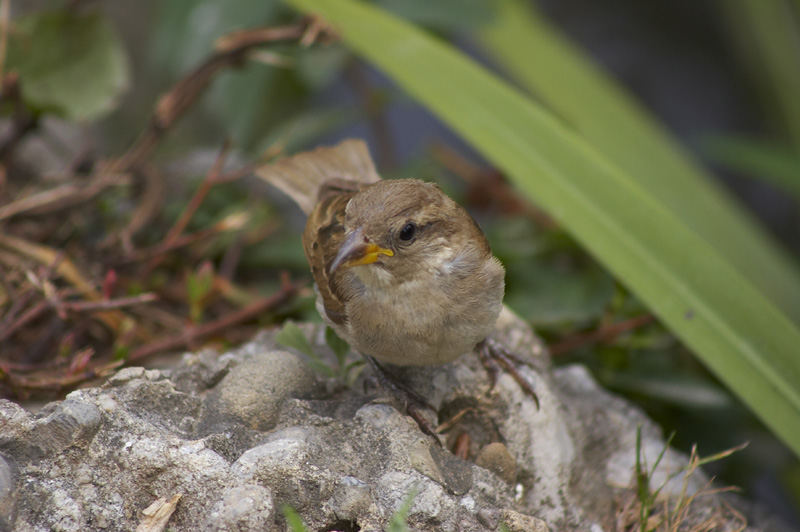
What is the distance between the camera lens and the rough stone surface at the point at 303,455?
5.35 ft

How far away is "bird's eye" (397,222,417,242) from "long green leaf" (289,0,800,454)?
2.26 ft

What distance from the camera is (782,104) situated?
4.80 m

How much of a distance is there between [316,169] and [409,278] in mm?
700

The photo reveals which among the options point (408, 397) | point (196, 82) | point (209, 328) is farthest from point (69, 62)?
point (408, 397)

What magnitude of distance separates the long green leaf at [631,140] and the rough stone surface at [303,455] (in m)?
1.40

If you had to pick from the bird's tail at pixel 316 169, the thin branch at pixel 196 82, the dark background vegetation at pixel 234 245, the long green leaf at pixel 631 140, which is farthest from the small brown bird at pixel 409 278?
the long green leaf at pixel 631 140

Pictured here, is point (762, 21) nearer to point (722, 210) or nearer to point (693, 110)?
point (693, 110)

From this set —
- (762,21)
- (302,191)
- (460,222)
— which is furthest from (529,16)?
(460,222)

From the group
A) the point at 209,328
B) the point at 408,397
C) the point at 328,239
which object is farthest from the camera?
the point at 209,328

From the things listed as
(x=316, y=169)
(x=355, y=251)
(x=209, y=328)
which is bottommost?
(x=209, y=328)

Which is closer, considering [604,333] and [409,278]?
[409,278]

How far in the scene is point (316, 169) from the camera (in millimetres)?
2562

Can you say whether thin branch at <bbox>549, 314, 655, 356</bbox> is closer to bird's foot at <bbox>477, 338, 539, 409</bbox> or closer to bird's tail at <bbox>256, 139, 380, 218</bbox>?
bird's foot at <bbox>477, 338, 539, 409</bbox>

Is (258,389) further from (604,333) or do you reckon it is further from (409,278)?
(604,333)
